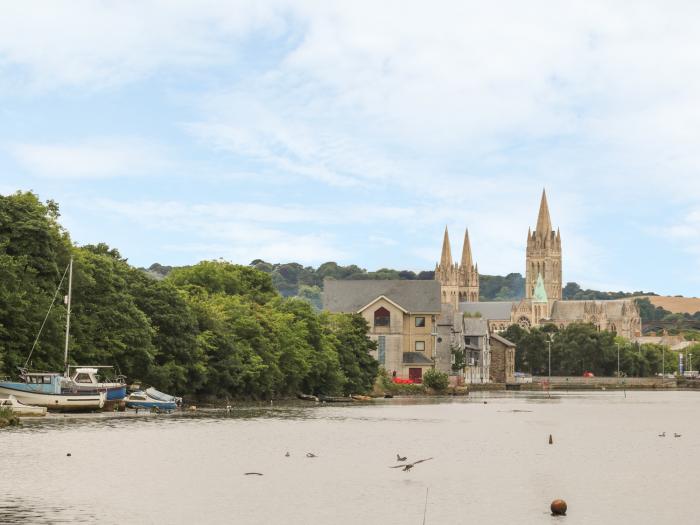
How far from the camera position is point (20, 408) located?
72.0 m

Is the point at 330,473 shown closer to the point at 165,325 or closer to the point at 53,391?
the point at 53,391

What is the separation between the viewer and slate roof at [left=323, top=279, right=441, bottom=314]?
16738cm

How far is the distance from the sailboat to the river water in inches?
70.0

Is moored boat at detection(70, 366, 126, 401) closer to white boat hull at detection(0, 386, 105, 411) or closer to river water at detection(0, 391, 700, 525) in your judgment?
white boat hull at detection(0, 386, 105, 411)

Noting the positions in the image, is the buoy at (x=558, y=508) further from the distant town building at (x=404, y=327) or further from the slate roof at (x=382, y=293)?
the slate roof at (x=382, y=293)

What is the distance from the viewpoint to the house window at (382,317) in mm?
166875

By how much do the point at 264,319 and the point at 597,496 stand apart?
72.6 metres

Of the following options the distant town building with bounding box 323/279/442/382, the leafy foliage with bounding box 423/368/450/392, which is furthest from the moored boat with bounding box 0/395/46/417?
the distant town building with bounding box 323/279/442/382

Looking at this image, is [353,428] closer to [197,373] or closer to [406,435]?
[406,435]

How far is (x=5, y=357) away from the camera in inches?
2985

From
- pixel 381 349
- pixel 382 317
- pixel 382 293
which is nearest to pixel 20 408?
pixel 381 349

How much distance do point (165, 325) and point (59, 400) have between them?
1849 centimetres

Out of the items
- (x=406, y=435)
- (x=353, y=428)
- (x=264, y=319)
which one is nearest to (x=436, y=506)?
(x=406, y=435)

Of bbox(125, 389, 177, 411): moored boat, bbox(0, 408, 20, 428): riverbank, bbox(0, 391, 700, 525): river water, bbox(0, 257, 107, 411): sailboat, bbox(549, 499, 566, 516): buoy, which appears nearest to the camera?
bbox(0, 391, 700, 525): river water
